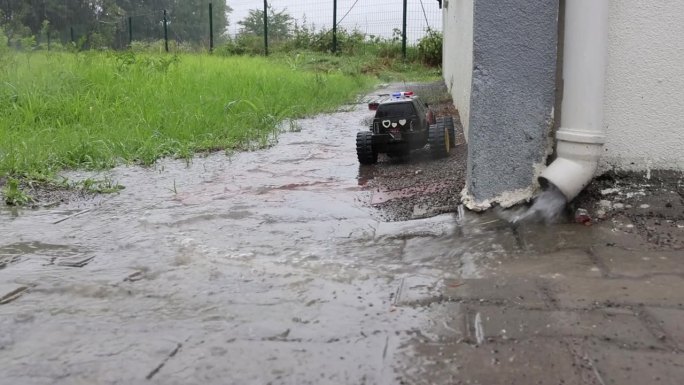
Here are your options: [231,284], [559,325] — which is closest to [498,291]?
[559,325]

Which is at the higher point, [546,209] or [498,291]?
[546,209]

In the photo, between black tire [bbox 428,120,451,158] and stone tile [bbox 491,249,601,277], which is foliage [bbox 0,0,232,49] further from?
stone tile [bbox 491,249,601,277]

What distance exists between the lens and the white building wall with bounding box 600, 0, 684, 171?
2.76 m

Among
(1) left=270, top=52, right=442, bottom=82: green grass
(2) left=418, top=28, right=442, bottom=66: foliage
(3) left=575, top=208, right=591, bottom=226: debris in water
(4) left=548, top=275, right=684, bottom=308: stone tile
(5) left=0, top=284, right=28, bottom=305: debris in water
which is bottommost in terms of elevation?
(5) left=0, top=284, right=28, bottom=305: debris in water

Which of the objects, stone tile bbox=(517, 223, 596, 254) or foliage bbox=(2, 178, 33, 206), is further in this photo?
foliage bbox=(2, 178, 33, 206)

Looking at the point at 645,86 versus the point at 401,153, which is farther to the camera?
the point at 401,153

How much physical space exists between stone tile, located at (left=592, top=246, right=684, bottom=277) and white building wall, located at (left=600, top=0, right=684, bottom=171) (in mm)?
656

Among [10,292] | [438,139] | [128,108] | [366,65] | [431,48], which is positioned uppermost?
[431,48]

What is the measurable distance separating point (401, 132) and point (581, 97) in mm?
1844

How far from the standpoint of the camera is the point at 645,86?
2820 mm

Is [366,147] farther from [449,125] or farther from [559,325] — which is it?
[559,325]

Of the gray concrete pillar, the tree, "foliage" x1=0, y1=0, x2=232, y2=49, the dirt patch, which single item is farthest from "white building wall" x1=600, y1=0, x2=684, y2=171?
"foliage" x1=0, y1=0, x2=232, y2=49

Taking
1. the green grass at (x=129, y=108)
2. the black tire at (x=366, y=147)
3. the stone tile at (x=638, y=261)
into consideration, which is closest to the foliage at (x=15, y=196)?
the green grass at (x=129, y=108)

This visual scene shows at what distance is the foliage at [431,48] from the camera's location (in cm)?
1631
